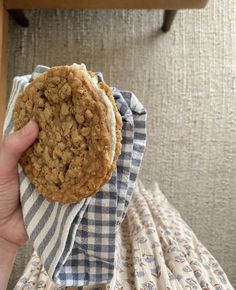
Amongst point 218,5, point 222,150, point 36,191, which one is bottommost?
point 222,150

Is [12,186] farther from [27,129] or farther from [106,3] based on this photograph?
[106,3]

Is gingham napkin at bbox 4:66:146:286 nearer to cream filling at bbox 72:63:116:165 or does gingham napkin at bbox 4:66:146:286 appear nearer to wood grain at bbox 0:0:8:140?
cream filling at bbox 72:63:116:165

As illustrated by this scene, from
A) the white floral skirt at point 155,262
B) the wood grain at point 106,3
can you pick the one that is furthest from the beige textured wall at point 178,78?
the white floral skirt at point 155,262

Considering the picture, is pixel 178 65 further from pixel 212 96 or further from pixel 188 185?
pixel 188 185

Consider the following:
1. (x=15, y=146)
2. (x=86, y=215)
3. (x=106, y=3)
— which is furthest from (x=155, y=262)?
(x=106, y=3)

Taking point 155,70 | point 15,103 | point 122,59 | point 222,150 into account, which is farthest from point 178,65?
point 15,103

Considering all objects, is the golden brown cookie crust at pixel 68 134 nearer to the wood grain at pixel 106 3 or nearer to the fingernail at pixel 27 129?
the fingernail at pixel 27 129
